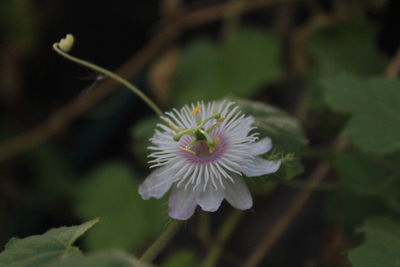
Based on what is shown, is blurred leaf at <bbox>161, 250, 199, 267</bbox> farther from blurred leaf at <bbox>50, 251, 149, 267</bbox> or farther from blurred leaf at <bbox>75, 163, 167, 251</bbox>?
blurred leaf at <bbox>50, 251, 149, 267</bbox>

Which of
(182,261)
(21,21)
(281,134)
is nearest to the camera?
(281,134)

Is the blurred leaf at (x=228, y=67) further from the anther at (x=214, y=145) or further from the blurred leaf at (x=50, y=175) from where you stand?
the anther at (x=214, y=145)

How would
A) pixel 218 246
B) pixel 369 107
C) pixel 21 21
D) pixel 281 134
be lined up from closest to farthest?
pixel 281 134 → pixel 369 107 → pixel 218 246 → pixel 21 21

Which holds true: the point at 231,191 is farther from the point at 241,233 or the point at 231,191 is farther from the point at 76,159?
the point at 76,159

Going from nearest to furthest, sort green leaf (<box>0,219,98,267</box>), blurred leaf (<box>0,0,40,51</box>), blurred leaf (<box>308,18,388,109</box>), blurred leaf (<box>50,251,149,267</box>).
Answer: blurred leaf (<box>50,251,149,267</box>)
green leaf (<box>0,219,98,267</box>)
blurred leaf (<box>308,18,388,109</box>)
blurred leaf (<box>0,0,40,51</box>)

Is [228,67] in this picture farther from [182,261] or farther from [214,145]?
[214,145]

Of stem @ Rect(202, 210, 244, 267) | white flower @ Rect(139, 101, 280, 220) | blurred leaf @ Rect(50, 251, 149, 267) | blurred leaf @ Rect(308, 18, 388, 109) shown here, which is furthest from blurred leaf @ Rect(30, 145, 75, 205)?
blurred leaf @ Rect(50, 251, 149, 267)

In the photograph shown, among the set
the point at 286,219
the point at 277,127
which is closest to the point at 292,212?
the point at 286,219
